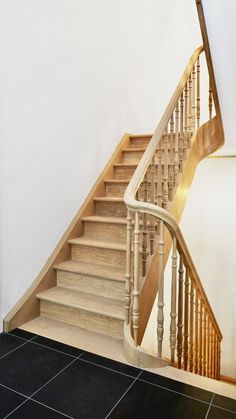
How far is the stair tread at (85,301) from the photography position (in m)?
2.26

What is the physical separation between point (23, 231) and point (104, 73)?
2.04 m

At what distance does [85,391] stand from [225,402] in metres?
0.69

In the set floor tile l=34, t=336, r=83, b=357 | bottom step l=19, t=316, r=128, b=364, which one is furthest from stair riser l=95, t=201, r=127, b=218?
floor tile l=34, t=336, r=83, b=357

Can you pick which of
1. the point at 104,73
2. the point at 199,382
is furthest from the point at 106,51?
the point at 199,382

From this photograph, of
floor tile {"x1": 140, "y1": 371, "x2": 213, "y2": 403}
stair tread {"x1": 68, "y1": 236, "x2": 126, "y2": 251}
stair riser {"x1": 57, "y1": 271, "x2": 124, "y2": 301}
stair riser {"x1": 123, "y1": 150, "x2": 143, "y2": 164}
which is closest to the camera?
floor tile {"x1": 140, "y1": 371, "x2": 213, "y2": 403}

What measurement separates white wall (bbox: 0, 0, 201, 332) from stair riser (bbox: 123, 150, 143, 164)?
0.20 metres

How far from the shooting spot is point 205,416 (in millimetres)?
1469

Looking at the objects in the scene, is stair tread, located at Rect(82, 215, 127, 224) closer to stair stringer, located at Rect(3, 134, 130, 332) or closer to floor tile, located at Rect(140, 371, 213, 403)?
stair stringer, located at Rect(3, 134, 130, 332)

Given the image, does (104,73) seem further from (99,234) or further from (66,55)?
(99,234)

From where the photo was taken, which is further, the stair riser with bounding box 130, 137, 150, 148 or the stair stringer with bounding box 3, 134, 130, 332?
the stair riser with bounding box 130, 137, 150, 148

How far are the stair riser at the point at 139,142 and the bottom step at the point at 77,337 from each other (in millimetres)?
2354

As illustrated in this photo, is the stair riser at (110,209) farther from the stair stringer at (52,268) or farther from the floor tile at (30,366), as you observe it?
the floor tile at (30,366)

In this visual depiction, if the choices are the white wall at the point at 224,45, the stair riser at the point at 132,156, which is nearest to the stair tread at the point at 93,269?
Answer: the stair riser at the point at 132,156

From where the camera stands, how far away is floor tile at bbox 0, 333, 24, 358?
79.3 inches
